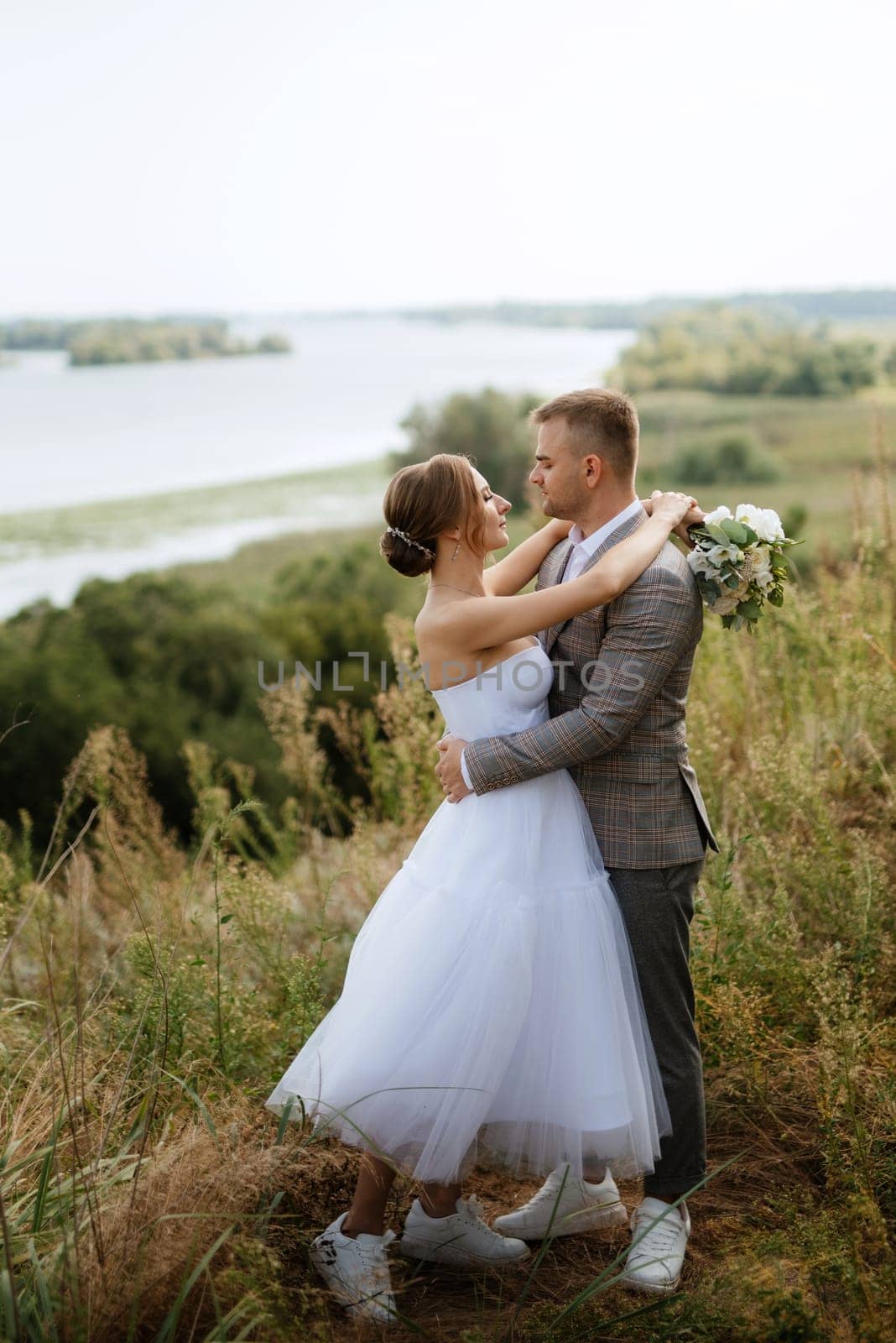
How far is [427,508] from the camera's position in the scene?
2992mm

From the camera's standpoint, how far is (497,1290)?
2.97 metres

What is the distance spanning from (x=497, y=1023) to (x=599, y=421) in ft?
5.19

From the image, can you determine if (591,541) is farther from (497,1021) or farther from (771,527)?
(497,1021)

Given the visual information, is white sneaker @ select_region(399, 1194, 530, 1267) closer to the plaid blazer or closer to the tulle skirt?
the tulle skirt

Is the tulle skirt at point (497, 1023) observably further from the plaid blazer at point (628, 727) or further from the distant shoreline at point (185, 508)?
the distant shoreline at point (185, 508)

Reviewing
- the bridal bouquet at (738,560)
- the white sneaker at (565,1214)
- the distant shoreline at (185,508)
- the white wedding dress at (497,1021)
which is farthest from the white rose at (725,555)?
the distant shoreline at (185,508)

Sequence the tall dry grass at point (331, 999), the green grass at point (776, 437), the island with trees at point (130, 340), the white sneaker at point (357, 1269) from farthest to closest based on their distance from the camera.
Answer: the island with trees at point (130, 340) → the green grass at point (776, 437) → the white sneaker at point (357, 1269) → the tall dry grass at point (331, 999)

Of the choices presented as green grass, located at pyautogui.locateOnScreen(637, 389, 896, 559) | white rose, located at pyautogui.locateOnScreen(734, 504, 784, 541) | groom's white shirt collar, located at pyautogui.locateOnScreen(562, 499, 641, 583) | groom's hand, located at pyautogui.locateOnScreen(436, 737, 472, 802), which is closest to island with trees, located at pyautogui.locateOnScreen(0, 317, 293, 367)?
green grass, located at pyautogui.locateOnScreen(637, 389, 896, 559)

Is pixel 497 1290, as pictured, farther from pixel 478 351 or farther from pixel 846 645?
pixel 478 351

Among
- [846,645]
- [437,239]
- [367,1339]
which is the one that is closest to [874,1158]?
[367,1339]

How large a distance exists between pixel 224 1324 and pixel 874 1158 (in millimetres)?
1807

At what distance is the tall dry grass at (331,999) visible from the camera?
98.1 inches

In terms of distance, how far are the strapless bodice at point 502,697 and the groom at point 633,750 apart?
0.07 meters

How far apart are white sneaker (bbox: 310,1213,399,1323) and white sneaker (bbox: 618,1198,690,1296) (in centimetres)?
61
